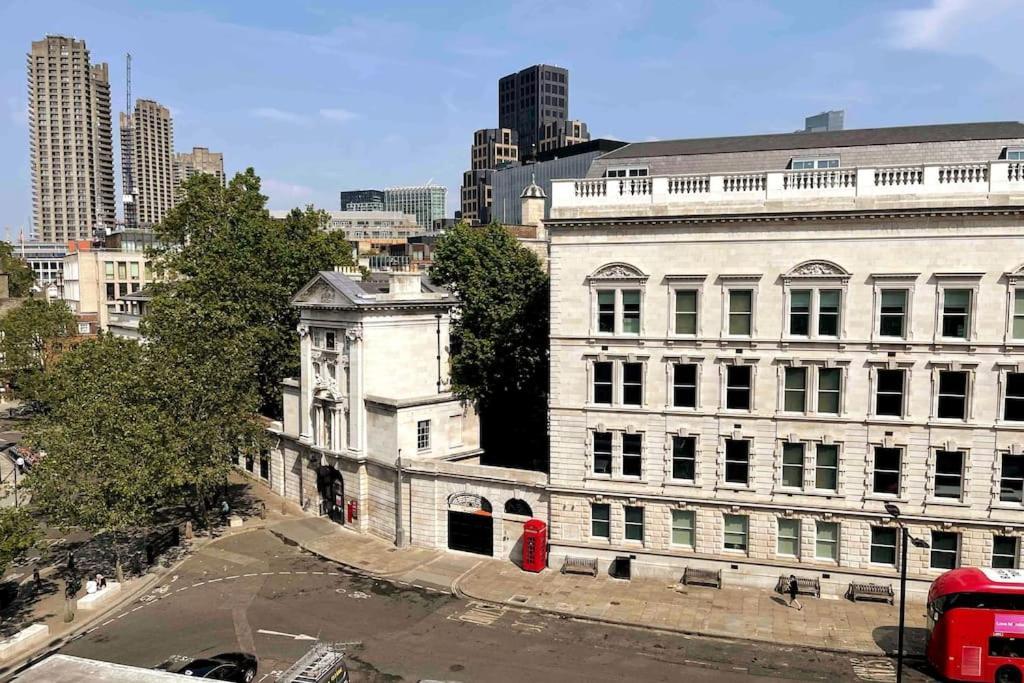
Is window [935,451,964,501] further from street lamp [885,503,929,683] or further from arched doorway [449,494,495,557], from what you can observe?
arched doorway [449,494,495,557]

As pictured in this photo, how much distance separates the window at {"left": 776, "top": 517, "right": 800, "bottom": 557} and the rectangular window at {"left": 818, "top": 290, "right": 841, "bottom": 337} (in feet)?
28.0

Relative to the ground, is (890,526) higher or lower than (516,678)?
higher

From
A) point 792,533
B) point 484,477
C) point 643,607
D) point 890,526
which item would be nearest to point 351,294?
point 484,477

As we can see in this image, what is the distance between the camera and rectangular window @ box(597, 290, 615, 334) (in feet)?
122

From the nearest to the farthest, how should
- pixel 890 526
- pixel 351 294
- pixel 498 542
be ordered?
pixel 890 526 → pixel 498 542 → pixel 351 294

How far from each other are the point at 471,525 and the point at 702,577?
39.6 ft

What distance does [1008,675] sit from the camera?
2619 cm

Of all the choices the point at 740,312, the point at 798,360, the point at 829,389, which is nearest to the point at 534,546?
the point at 740,312

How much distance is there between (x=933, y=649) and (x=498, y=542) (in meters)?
20.1

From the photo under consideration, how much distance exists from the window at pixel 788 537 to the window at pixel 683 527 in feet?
12.7

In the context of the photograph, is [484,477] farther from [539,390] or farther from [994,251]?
[994,251]

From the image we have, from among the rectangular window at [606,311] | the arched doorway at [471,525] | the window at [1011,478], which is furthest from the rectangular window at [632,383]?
the window at [1011,478]

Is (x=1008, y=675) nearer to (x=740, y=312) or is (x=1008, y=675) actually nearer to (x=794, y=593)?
(x=794, y=593)

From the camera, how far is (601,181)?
1458 inches
